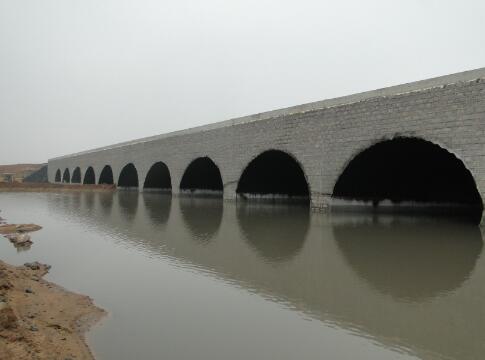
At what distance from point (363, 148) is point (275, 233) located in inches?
220

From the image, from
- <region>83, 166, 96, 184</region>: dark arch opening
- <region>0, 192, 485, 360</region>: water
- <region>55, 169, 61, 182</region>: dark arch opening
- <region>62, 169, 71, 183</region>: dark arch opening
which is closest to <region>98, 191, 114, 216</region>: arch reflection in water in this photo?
<region>0, 192, 485, 360</region>: water

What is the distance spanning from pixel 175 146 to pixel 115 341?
25.6m

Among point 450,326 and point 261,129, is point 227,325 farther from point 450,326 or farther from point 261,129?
point 261,129

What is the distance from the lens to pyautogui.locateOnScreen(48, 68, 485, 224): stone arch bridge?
1205cm

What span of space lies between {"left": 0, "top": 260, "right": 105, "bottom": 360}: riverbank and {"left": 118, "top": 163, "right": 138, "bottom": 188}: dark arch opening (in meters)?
36.8

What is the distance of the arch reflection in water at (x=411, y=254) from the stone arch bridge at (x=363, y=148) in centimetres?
204

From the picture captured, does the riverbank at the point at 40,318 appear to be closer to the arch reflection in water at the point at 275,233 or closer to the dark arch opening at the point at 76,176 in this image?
the arch reflection in water at the point at 275,233

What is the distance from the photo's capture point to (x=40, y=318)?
441 centimetres

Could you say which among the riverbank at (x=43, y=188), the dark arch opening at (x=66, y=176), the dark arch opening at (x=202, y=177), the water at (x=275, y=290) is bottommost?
the water at (x=275, y=290)

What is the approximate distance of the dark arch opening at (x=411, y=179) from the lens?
53.3 feet

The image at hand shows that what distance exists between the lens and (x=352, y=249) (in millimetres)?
9234

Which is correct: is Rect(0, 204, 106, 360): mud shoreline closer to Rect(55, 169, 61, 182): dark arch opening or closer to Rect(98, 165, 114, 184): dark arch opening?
Rect(98, 165, 114, 184): dark arch opening

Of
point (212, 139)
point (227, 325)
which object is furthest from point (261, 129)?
point (227, 325)

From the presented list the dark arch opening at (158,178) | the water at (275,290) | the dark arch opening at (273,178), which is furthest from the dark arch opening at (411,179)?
the dark arch opening at (158,178)
